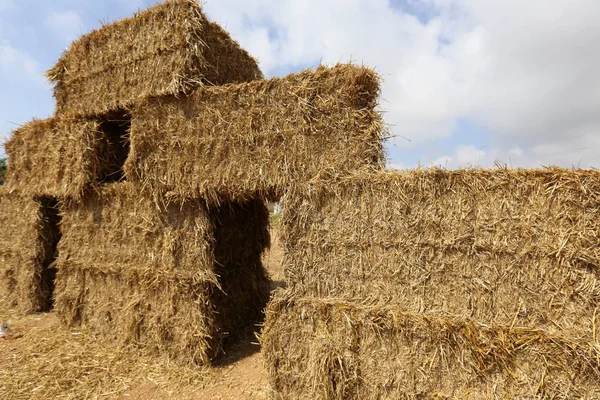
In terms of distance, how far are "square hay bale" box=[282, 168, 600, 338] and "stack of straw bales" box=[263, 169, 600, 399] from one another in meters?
0.01

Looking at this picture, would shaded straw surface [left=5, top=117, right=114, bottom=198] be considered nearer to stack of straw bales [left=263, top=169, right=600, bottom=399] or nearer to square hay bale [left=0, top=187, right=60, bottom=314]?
square hay bale [left=0, top=187, right=60, bottom=314]

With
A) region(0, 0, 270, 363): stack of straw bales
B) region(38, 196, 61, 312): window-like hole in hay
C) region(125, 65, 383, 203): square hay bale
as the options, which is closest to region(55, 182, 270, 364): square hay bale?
region(0, 0, 270, 363): stack of straw bales

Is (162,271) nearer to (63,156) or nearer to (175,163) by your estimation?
(175,163)

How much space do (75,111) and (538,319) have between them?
25.7 feet

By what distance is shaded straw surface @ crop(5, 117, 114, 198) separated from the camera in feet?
20.8

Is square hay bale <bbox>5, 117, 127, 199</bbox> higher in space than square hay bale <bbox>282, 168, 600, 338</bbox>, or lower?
higher

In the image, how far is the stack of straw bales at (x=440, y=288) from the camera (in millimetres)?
3162

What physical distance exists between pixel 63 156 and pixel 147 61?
2.64m

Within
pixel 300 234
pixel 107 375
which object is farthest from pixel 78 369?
pixel 300 234

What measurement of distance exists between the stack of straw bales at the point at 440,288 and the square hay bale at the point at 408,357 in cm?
1

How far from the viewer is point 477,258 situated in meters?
3.50

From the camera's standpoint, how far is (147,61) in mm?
5715

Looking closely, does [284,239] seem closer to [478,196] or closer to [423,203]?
[423,203]

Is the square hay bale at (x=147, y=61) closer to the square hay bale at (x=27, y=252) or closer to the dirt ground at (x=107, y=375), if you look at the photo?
the square hay bale at (x=27, y=252)
